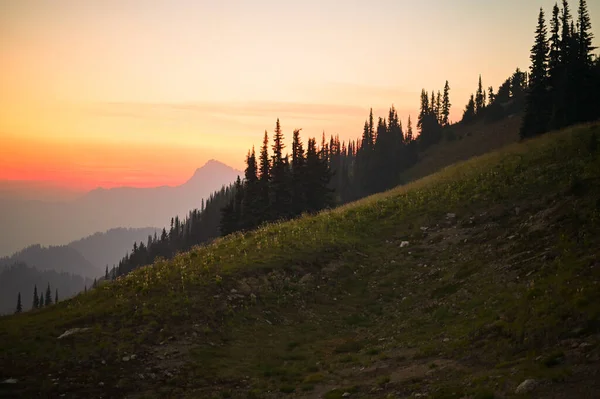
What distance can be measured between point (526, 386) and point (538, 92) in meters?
60.1

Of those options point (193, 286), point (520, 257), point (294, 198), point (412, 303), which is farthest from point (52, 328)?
point (294, 198)

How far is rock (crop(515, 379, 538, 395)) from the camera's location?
858 centimetres

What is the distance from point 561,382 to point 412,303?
1126 cm

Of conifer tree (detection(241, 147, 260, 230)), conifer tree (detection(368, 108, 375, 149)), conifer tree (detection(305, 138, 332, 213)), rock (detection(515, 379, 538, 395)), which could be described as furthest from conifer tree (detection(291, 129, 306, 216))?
conifer tree (detection(368, 108, 375, 149))

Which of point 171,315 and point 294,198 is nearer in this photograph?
point 171,315

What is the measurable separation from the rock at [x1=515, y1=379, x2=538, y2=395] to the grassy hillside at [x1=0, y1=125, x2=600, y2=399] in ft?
0.36

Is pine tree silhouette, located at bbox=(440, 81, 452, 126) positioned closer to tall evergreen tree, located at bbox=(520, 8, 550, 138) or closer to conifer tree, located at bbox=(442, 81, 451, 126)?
conifer tree, located at bbox=(442, 81, 451, 126)

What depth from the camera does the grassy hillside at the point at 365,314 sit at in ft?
36.7

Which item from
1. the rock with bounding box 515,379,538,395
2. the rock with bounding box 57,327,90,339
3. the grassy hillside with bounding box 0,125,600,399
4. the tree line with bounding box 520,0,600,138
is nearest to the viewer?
the rock with bounding box 515,379,538,395

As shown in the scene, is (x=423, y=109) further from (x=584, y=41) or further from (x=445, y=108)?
(x=584, y=41)

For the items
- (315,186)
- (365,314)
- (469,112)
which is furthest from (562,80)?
(469,112)

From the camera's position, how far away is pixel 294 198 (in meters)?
56.7

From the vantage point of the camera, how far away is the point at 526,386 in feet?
28.6

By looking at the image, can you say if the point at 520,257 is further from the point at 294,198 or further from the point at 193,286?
the point at 294,198
